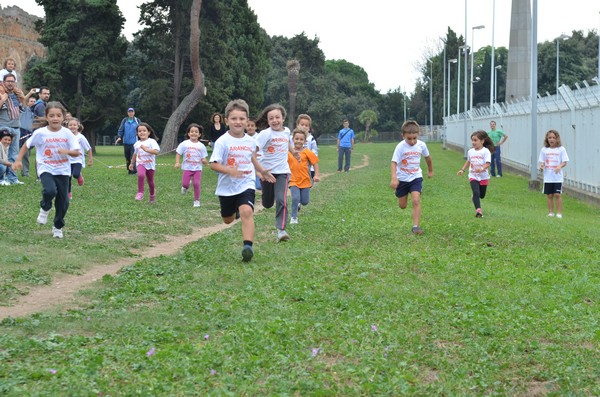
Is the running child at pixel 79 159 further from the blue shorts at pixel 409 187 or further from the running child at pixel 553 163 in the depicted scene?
the running child at pixel 553 163

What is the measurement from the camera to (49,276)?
29.0ft

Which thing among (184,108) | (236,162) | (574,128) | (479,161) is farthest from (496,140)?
(236,162)

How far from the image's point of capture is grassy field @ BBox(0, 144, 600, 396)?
5.23 metres

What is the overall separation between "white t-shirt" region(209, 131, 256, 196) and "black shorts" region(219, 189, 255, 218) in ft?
0.17

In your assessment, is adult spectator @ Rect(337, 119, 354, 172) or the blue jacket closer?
the blue jacket

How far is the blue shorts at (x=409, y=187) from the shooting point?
43.6 ft

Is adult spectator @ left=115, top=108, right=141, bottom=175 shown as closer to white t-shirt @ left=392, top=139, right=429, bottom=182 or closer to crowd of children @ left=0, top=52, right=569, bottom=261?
crowd of children @ left=0, top=52, right=569, bottom=261

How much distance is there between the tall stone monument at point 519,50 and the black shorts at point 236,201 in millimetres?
38739

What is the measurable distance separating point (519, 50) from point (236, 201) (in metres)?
42.4

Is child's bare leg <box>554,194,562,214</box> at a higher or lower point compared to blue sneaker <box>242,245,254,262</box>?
lower

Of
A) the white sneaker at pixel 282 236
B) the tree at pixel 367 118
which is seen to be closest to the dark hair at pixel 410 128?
the white sneaker at pixel 282 236

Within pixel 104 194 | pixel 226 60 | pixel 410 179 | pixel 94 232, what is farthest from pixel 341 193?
pixel 226 60

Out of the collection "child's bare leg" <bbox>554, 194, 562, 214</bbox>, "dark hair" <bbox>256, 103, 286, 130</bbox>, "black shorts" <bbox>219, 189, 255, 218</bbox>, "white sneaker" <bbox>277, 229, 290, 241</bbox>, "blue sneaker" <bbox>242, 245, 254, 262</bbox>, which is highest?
"dark hair" <bbox>256, 103, 286, 130</bbox>

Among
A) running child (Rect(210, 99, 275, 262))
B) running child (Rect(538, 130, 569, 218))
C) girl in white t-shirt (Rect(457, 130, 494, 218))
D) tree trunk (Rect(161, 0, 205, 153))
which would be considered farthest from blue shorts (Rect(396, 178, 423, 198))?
tree trunk (Rect(161, 0, 205, 153))
